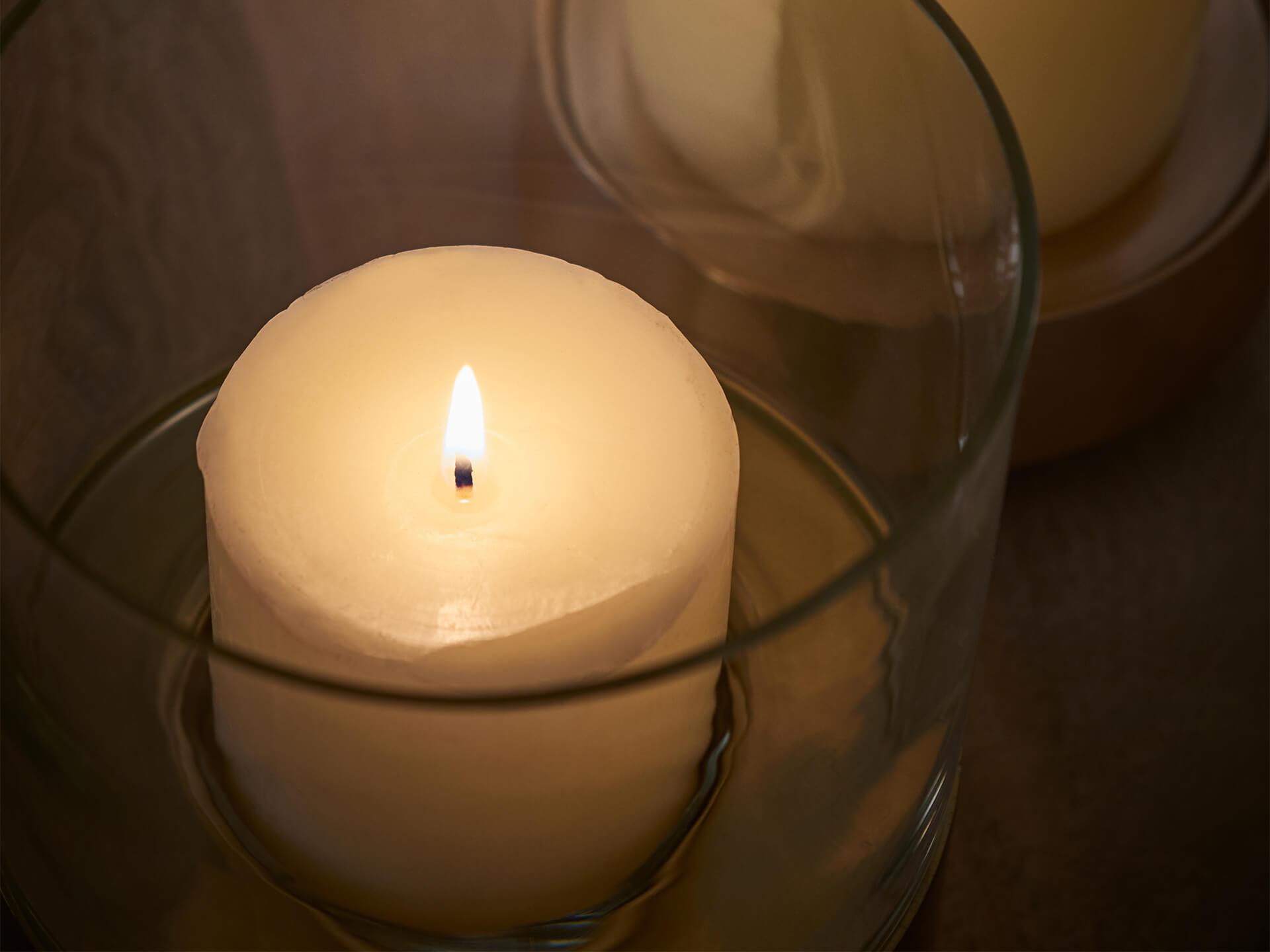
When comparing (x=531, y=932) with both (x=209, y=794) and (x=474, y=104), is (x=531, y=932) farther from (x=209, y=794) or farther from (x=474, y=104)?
(x=474, y=104)

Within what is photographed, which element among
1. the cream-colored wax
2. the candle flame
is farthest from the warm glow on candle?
the cream-colored wax

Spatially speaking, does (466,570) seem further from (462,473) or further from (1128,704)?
(1128,704)

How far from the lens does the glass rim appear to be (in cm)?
23

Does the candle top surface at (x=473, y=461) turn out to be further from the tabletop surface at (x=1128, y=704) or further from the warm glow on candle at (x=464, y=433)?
the tabletop surface at (x=1128, y=704)

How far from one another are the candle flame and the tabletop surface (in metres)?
0.17

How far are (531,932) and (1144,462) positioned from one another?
25 centimetres

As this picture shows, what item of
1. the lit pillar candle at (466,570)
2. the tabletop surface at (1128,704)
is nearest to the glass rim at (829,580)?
the lit pillar candle at (466,570)

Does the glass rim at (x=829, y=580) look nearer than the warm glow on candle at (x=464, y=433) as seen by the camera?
Yes

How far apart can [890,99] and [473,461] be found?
126mm

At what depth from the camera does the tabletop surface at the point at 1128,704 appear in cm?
41

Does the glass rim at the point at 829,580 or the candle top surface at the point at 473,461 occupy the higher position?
the glass rim at the point at 829,580

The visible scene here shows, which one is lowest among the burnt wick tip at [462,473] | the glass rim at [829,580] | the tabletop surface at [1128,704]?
the tabletop surface at [1128,704]

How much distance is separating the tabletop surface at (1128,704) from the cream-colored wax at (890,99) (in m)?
0.08

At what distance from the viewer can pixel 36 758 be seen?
0.31 meters
